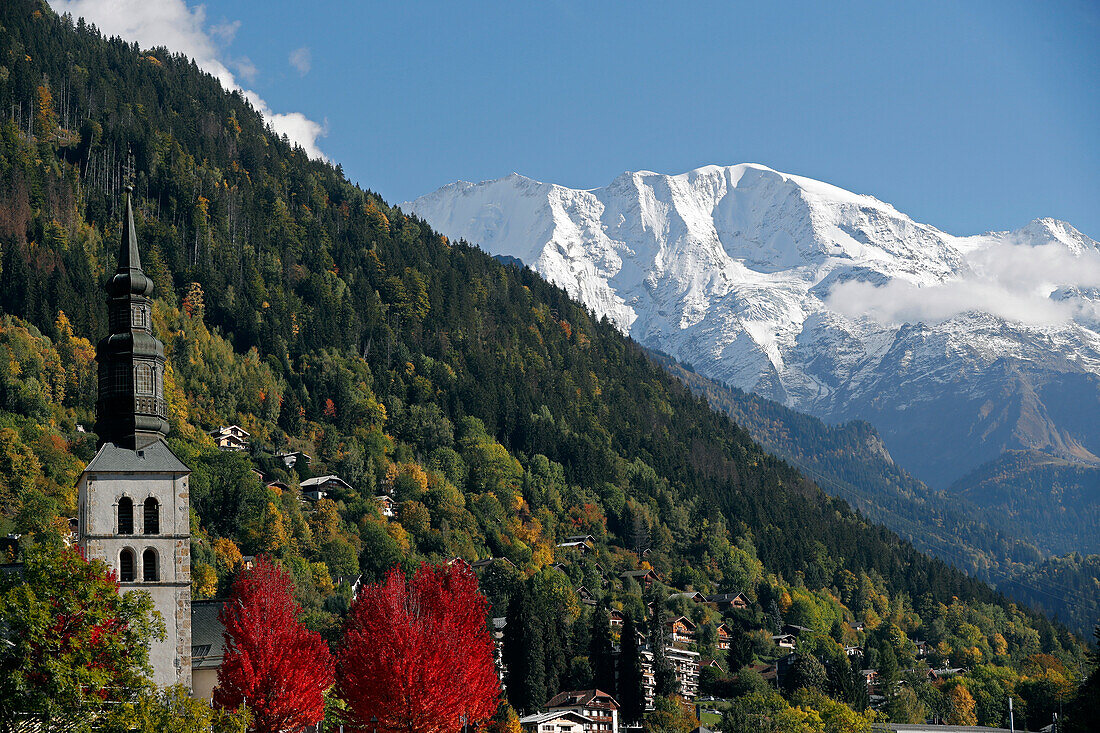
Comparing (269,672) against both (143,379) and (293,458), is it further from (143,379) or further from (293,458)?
(293,458)

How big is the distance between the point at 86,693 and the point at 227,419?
5145 inches

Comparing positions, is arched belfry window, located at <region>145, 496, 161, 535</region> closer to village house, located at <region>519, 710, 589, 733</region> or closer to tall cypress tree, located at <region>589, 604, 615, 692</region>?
village house, located at <region>519, 710, 589, 733</region>

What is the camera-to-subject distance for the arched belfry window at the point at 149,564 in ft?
234

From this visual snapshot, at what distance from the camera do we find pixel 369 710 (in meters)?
71.6

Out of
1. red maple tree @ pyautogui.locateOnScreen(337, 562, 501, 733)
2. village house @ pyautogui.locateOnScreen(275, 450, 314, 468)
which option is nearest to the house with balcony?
village house @ pyautogui.locateOnScreen(275, 450, 314, 468)

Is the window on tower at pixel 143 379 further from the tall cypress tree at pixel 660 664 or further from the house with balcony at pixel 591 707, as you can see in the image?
the tall cypress tree at pixel 660 664

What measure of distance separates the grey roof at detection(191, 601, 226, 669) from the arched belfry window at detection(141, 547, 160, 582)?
2205cm

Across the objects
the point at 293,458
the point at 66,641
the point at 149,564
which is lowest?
the point at 66,641

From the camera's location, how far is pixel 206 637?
96.1 m

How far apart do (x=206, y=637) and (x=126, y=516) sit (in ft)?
87.4

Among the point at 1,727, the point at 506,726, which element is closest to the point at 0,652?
the point at 1,727

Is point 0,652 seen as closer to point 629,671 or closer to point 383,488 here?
point 629,671

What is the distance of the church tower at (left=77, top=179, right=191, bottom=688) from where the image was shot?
232 feet

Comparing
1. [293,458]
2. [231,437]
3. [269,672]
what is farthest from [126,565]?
[293,458]
